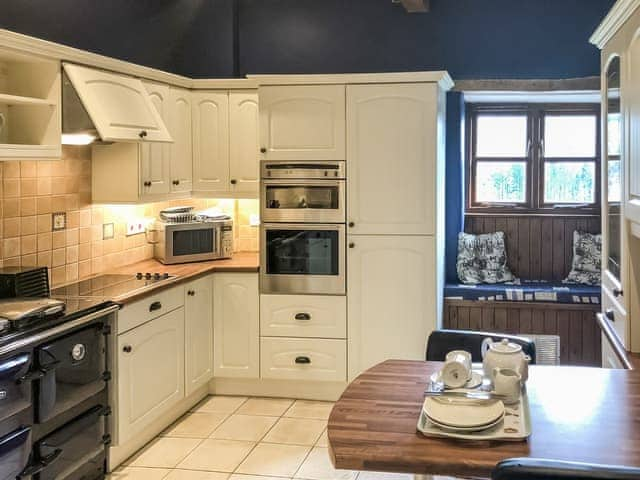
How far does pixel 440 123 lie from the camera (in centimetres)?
475

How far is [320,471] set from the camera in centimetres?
366

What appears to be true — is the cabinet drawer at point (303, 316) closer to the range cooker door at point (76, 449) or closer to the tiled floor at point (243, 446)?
the tiled floor at point (243, 446)

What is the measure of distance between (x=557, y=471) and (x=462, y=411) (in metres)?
0.60

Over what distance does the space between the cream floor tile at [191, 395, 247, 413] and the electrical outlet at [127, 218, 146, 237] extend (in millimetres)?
1221

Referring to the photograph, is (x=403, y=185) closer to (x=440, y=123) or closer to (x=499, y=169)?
(x=440, y=123)

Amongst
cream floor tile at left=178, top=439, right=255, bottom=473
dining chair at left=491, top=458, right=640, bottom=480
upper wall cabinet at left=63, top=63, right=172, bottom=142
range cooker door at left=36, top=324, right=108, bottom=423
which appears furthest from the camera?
cream floor tile at left=178, top=439, right=255, bottom=473

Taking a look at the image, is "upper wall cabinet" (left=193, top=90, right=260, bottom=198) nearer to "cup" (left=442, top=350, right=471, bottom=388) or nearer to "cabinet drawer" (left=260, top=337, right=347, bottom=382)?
"cabinet drawer" (left=260, top=337, right=347, bottom=382)

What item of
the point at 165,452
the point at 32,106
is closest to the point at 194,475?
the point at 165,452

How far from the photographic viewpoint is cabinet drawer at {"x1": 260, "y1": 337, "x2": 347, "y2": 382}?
15.6 ft

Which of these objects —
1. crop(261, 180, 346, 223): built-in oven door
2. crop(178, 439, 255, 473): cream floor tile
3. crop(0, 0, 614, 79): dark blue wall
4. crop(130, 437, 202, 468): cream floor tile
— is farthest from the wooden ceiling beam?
crop(130, 437, 202, 468): cream floor tile

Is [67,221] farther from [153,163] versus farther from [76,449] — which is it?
[76,449]

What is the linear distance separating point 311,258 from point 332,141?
788 millimetres

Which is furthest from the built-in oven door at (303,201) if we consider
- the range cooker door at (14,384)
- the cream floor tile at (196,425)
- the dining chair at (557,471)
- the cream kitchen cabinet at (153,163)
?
the dining chair at (557,471)

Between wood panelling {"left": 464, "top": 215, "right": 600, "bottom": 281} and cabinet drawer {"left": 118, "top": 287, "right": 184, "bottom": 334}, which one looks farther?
wood panelling {"left": 464, "top": 215, "right": 600, "bottom": 281}
